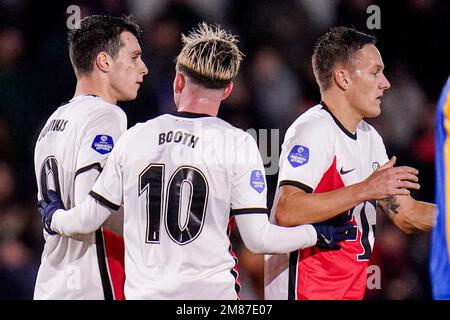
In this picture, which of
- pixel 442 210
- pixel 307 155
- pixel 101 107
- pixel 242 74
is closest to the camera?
pixel 442 210

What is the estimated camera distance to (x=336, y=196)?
122 inches

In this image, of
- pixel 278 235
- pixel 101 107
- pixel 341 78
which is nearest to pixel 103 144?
pixel 101 107

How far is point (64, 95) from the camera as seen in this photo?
4242 mm

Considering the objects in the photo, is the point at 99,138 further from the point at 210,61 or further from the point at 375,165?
the point at 375,165

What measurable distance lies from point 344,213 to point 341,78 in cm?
63

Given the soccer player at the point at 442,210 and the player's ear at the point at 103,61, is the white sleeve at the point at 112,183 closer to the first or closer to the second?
the player's ear at the point at 103,61

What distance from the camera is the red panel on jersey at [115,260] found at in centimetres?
328

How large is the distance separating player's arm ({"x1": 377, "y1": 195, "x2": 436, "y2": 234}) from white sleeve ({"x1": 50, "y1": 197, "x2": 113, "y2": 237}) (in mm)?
1358

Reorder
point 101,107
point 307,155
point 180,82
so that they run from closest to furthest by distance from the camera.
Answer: point 180,82
point 307,155
point 101,107

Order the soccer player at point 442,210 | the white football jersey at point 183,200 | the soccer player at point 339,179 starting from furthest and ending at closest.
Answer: the soccer player at point 339,179, the white football jersey at point 183,200, the soccer player at point 442,210

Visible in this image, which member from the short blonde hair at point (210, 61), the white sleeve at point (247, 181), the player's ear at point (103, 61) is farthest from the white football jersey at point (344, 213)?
the player's ear at point (103, 61)

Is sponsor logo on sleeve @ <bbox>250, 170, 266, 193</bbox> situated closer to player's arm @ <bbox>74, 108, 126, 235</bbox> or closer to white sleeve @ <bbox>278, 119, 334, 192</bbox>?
white sleeve @ <bbox>278, 119, 334, 192</bbox>

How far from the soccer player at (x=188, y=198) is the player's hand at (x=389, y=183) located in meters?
0.39
